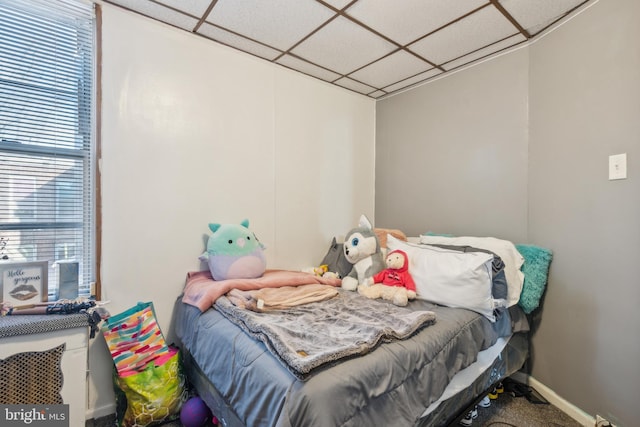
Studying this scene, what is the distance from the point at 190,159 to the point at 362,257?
1.34m

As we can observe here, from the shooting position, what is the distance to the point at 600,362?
159 centimetres

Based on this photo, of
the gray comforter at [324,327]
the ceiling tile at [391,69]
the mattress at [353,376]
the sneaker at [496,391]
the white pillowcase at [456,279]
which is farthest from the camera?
the ceiling tile at [391,69]

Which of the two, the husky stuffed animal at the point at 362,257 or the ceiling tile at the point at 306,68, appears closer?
the husky stuffed animal at the point at 362,257

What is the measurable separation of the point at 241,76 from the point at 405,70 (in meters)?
1.31

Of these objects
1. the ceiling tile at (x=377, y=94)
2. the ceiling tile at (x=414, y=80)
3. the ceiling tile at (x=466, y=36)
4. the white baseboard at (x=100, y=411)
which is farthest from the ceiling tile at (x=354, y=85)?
the white baseboard at (x=100, y=411)

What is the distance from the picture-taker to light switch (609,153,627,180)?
147 centimetres

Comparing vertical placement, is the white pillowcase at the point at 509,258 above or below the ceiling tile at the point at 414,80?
below

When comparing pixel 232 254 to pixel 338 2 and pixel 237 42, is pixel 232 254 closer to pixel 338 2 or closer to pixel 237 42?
pixel 237 42

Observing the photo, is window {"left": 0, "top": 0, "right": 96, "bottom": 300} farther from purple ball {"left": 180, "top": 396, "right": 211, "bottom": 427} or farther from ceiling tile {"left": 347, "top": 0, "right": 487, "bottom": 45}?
ceiling tile {"left": 347, "top": 0, "right": 487, "bottom": 45}

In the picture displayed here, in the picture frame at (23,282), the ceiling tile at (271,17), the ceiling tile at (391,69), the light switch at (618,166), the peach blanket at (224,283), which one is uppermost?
the ceiling tile at (391,69)

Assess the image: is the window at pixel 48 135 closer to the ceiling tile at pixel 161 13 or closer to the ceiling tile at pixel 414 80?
the ceiling tile at pixel 161 13

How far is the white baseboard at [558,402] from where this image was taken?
163 cm

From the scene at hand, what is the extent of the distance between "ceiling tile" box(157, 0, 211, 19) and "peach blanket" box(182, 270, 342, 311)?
1577mm

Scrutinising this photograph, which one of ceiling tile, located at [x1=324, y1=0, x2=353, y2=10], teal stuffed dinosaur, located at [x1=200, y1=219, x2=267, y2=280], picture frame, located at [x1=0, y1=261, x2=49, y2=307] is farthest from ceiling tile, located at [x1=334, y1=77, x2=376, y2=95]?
picture frame, located at [x1=0, y1=261, x2=49, y2=307]
